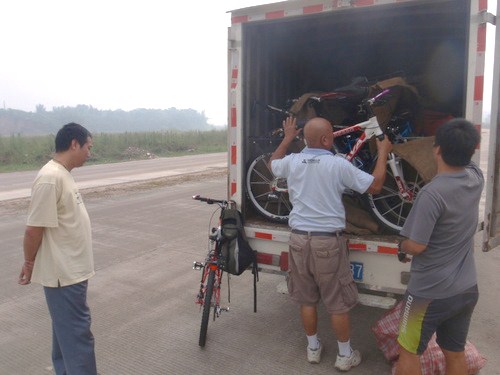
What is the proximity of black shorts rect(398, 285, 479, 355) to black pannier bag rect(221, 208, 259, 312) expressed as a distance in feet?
4.87

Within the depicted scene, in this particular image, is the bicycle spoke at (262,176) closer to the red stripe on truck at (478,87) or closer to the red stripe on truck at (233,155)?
the red stripe on truck at (233,155)

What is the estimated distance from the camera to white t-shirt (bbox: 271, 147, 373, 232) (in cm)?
345

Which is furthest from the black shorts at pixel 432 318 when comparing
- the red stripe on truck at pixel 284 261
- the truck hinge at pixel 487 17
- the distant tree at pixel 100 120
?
the distant tree at pixel 100 120

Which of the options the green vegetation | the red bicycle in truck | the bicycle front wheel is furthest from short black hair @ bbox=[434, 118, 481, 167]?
the green vegetation

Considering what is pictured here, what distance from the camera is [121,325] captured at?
443cm

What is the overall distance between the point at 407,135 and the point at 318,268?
202cm

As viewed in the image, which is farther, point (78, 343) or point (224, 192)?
point (224, 192)

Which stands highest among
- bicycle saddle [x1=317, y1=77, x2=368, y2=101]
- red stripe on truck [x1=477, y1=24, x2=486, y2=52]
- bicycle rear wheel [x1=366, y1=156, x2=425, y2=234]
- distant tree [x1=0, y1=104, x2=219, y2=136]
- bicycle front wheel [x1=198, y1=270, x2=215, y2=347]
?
distant tree [x1=0, y1=104, x2=219, y2=136]

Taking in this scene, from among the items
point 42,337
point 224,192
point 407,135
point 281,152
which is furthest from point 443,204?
point 224,192

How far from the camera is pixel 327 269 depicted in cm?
348

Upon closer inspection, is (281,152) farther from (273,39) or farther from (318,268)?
(273,39)

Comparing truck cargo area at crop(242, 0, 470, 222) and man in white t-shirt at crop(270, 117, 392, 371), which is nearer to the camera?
man in white t-shirt at crop(270, 117, 392, 371)

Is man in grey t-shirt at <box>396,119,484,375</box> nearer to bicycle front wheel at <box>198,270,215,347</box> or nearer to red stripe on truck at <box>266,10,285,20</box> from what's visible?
bicycle front wheel at <box>198,270,215,347</box>

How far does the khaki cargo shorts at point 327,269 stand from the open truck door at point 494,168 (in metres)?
1.03
